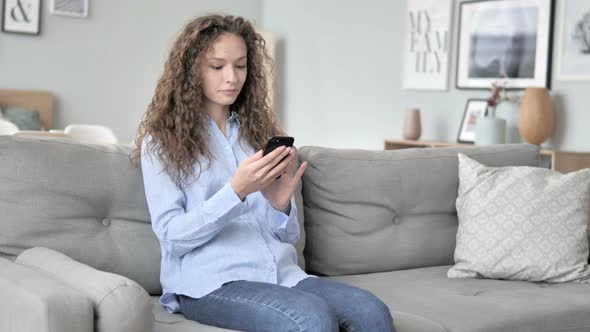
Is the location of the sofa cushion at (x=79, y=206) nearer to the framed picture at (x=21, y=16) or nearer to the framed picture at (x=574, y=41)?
the framed picture at (x=574, y=41)

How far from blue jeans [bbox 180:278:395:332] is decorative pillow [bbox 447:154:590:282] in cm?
80

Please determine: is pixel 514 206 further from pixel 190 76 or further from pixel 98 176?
pixel 98 176

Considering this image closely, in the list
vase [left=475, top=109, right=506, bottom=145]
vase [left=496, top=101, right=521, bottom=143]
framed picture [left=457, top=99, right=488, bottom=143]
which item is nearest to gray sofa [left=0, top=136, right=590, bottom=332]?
vase [left=475, top=109, right=506, bottom=145]

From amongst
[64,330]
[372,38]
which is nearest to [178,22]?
[372,38]

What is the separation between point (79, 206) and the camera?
85.4 inches

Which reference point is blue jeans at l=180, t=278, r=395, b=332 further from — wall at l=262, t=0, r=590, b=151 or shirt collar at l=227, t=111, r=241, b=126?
wall at l=262, t=0, r=590, b=151

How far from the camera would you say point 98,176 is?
220 cm

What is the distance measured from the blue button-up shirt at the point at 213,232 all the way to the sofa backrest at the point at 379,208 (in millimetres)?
428

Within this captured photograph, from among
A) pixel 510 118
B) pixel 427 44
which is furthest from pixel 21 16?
pixel 510 118

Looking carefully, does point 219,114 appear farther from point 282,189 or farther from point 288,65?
point 288,65

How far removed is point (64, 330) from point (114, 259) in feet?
2.17

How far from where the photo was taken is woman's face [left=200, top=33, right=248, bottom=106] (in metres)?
2.16

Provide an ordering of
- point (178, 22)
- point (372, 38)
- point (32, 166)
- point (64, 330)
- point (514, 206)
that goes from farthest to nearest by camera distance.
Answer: point (178, 22), point (372, 38), point (514, 206), point (32, 166), point (64, 330)

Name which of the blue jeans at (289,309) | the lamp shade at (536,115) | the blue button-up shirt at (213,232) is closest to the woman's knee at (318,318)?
the blue jeans at (289,309)
